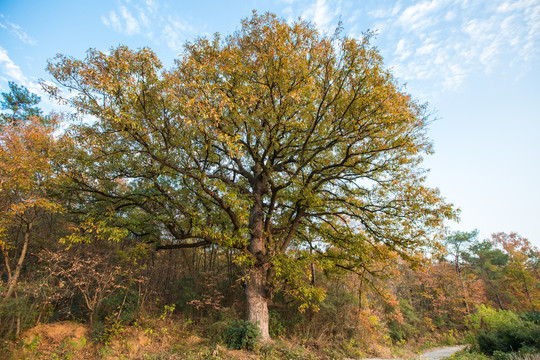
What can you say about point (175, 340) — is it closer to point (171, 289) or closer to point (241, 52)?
point (171, 289)

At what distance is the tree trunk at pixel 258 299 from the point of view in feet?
24.8

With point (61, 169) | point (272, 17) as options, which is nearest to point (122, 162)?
point (61, 169)

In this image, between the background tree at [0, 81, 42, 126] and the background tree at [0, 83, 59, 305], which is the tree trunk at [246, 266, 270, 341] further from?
the background tree at [0, 81, 42, 126]

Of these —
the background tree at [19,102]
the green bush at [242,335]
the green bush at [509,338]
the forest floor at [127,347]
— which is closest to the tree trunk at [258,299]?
the green bush at [242,335]

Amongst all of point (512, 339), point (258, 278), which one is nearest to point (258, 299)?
point (258, 278)

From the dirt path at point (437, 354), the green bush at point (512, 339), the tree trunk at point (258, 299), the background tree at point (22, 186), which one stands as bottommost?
the dirt path at point (437, 354)

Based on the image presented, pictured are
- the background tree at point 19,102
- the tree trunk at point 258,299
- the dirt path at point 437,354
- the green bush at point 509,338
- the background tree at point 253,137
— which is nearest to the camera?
the background tree at point 253,137

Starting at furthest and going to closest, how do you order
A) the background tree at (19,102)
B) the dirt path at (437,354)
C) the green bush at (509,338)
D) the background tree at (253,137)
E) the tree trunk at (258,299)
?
the background tree at (19,102)
the dirt path at (437,354)
the tree trunk at (258,299)
the green bush at (509,338)
the background tree at (253,137)

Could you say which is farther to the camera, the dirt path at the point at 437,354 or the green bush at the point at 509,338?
the dirt path at the point at 437,354

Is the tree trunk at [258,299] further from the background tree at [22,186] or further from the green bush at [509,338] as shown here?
the green bush at [509,338]

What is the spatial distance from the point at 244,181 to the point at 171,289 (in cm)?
548

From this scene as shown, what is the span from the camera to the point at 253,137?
29.9 feet

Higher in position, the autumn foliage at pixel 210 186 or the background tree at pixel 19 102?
the background tree at pixel 19 102

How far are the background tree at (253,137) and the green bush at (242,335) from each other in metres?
0.49
